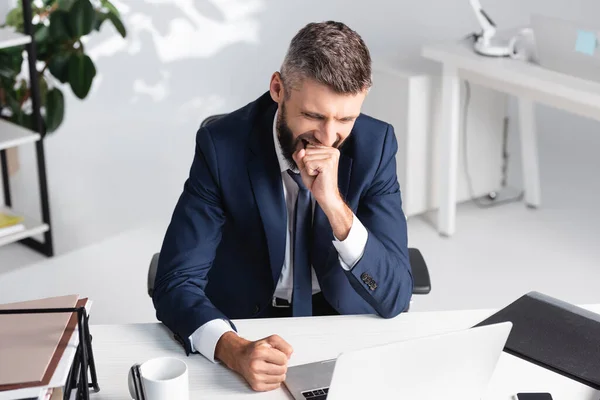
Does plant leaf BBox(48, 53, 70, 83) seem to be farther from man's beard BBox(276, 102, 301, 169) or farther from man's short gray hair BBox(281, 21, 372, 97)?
man's short gray hair BBox(281, 21, 372, 97)

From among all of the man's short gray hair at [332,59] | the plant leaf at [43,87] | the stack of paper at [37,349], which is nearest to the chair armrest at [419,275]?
the man's short gray hair at [332,59]

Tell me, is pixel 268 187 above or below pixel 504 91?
above

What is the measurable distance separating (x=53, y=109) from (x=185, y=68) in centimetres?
149

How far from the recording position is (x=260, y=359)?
4.79 feet

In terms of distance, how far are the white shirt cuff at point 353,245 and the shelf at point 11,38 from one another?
1.77 m

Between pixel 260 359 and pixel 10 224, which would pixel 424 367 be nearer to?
pixel 260 359

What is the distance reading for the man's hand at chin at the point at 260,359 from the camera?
1.45 meters

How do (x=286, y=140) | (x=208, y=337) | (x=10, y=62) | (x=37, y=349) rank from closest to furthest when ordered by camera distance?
(x=37, y=349) → (x=208, y=337) → (x=286, y=140) → (x=10, y=62)

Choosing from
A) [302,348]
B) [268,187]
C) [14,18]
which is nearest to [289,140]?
[268,187]

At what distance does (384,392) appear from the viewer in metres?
1.28

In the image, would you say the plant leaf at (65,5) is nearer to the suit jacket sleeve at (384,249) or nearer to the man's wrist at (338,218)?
the suit jacket sleeve at (384,249)

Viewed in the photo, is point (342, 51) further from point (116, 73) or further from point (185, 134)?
point (116, 73)

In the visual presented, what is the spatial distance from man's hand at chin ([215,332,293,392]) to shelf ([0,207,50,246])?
1958 millimetres

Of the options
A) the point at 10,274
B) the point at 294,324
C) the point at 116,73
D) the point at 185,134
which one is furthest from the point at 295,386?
the point at 116,73
